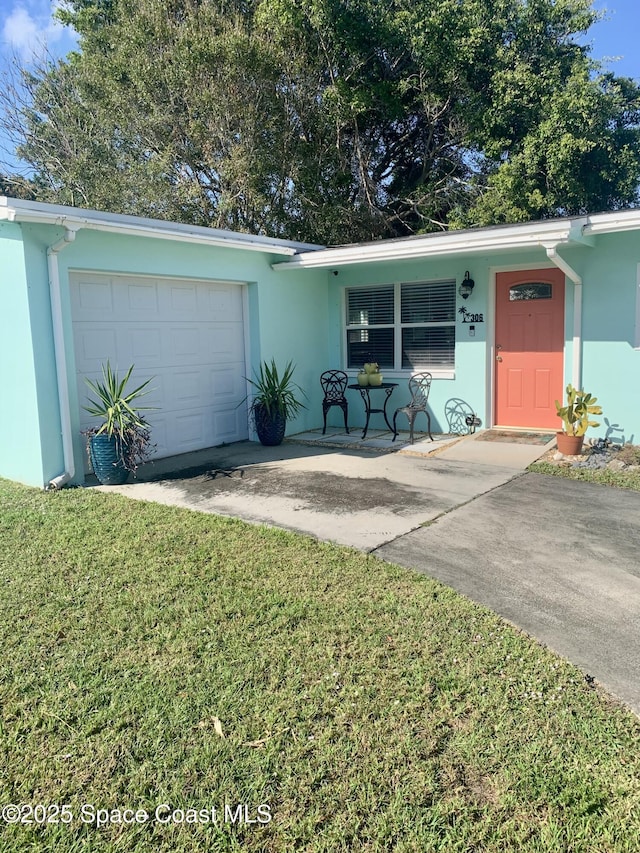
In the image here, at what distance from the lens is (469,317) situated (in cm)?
840

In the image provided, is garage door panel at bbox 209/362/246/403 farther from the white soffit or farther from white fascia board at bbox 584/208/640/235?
white fascia board at bbox 584/208/640/235

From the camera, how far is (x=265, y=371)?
8438mm

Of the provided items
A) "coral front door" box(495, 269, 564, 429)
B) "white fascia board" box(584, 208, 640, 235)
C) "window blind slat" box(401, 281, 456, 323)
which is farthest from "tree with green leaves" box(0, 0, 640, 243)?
"white fascia board" box(584, 208, 640, 235)

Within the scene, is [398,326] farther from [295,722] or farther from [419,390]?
[295,722]

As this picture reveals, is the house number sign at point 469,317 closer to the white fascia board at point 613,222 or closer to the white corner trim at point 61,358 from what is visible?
the white fascia board at point 613,222

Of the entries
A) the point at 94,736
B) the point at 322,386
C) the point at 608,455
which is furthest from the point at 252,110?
the point at 94,736

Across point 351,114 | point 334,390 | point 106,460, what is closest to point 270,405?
point 334,390

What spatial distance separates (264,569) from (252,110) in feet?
37.1

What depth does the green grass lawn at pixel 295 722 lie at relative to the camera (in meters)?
2.00

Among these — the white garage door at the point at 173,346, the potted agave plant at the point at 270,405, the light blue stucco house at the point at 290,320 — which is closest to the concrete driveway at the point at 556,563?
the light blue stucco house at the point at 290,320

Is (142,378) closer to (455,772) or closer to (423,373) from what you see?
(423,373)

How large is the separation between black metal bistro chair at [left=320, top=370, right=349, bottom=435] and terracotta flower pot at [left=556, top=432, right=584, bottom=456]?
3.23 meters

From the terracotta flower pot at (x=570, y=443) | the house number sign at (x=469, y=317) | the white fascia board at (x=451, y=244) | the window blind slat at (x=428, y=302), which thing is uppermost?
the white fascia board at (x=451, y=244)

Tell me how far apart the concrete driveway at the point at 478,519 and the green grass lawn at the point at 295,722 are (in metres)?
0.30
